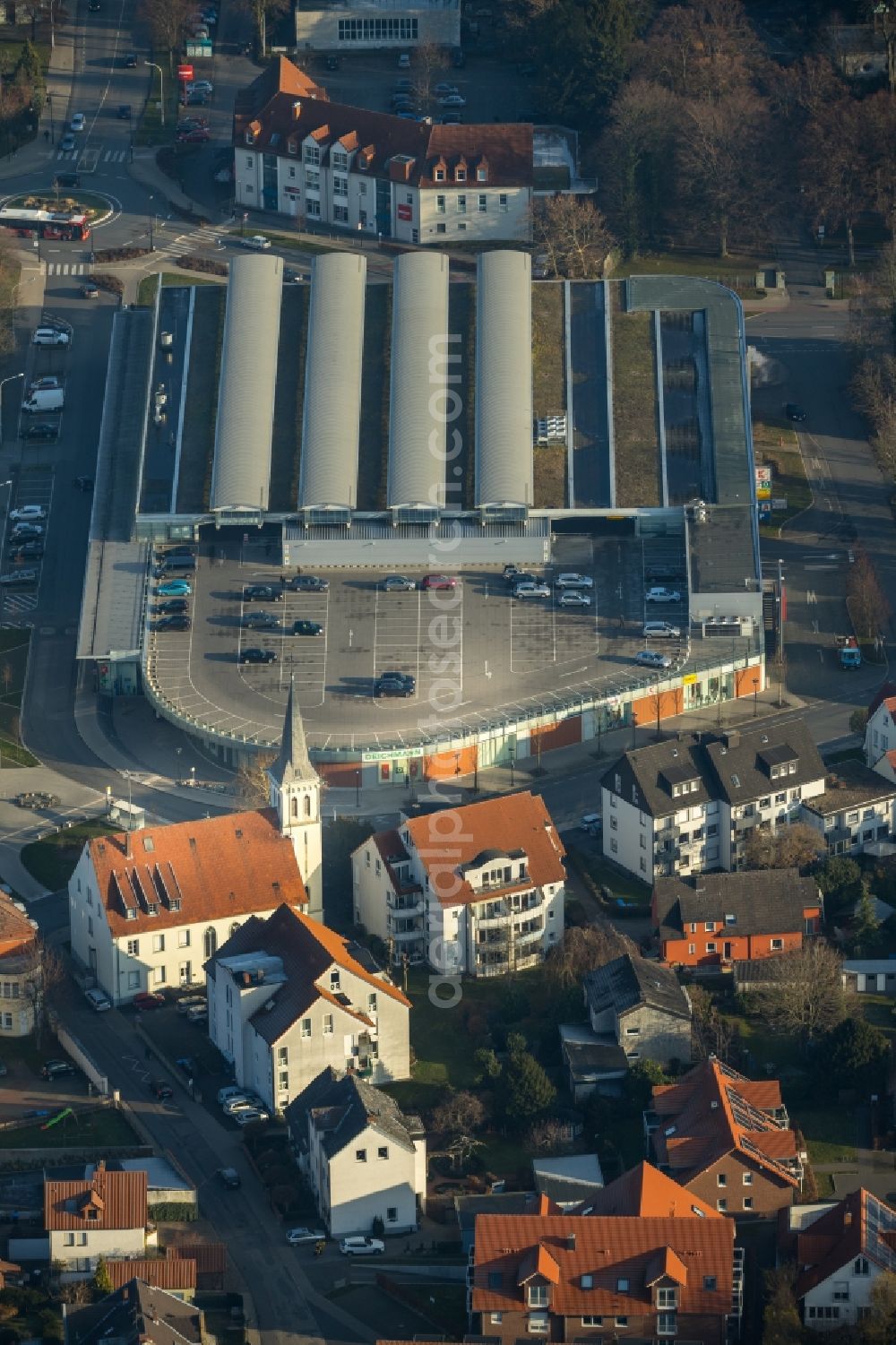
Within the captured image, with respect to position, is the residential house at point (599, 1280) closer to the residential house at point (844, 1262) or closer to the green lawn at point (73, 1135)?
the residential house at point (844, 1262)

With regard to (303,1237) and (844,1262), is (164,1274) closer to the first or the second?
(303,1237)

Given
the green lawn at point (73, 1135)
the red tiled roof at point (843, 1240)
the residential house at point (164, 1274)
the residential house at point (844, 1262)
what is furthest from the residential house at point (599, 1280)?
the green lawn at point (73, 1135)

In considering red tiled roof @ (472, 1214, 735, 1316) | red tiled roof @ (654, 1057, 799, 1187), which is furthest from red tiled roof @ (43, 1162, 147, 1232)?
red tiled roof @ (654, 1057, 799, 1187)

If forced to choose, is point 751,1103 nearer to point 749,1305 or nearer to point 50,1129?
point 749,1305

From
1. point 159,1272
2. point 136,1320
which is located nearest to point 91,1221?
point 159,1272

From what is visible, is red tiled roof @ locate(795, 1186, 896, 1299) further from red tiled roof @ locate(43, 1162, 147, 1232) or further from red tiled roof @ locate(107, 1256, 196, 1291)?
red tiled roof @ locate(43, 1162, 147, 1232)
